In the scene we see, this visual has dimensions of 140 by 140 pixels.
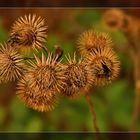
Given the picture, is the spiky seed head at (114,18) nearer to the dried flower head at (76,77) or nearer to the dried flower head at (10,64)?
the dried flower head at (76,77)

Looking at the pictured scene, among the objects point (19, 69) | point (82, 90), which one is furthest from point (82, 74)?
point (19, 69)

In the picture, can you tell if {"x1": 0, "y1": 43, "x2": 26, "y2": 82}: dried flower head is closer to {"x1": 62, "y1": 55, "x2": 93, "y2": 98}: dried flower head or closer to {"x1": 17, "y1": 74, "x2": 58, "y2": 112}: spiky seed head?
{"x1": 17, "y1": 74, "x2": 58, "y2": 112}: spiky seed head

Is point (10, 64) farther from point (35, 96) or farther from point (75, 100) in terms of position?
point (75, 100)

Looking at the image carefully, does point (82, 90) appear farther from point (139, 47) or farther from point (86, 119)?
point (139, 47)

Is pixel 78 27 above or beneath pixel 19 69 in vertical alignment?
above

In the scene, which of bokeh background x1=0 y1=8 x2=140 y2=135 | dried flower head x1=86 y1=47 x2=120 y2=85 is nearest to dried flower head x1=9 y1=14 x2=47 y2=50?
bokeh background x1=0 y1=8 x2=140 y2=135

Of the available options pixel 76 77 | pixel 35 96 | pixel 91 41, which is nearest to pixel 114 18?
pixel 91 41
